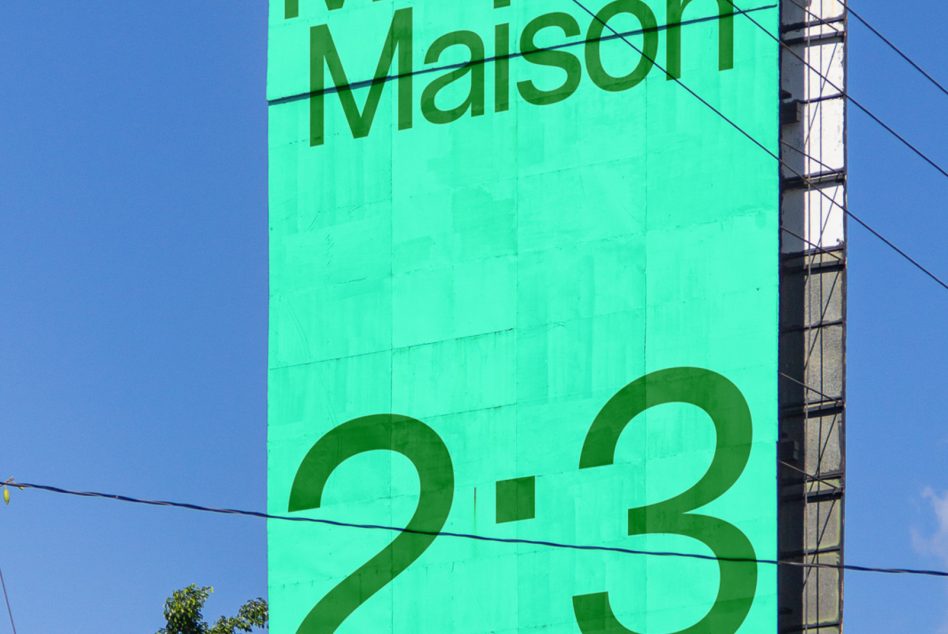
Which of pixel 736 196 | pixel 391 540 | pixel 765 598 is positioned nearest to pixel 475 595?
pixel 391 540

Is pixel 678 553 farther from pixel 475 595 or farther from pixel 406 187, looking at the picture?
pixel 406 187

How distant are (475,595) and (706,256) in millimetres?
5660

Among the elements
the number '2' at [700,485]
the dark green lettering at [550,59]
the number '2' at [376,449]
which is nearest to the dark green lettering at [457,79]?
the dark green lettering at [550,59]

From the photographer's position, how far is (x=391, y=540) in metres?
34.6

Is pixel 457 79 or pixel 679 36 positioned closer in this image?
pixel 679 36

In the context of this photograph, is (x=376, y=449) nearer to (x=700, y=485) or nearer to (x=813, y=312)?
(x=700, y=485)

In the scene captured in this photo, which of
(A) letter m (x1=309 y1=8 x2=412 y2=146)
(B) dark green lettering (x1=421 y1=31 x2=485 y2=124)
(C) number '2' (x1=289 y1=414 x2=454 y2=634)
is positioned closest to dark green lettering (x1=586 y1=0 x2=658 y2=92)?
(B) dark green lettering (x1=421 y1=31 x2=485 y2=124)

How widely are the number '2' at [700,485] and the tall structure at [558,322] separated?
33mm

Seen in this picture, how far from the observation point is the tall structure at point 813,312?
33.1 metres

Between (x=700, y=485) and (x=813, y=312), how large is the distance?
3553 millimetres

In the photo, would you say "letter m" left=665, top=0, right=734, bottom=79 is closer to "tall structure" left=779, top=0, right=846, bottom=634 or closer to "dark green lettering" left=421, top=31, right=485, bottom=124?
"tall structure" left=779, top=0, right=846, bottom=634

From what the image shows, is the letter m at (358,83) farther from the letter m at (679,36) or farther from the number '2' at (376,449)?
the number '2' at (376,449)

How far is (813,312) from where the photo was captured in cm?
3412

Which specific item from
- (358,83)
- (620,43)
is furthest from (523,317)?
(358,83)
